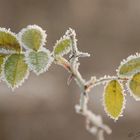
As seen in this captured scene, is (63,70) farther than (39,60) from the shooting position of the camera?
Yes

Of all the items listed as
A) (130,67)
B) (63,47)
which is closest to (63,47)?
(63,47)

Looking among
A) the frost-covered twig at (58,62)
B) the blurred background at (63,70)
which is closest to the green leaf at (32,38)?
the frost-covered twig at (58,62)

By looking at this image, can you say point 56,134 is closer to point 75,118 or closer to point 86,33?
point 75,118

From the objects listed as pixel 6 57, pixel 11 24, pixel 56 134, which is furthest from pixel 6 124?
pixel 6 57

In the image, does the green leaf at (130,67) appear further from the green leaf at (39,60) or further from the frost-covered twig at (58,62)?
the green leaf at (39,60)

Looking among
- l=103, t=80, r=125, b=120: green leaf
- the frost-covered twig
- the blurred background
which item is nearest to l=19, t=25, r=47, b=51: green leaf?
the frost-covered twig

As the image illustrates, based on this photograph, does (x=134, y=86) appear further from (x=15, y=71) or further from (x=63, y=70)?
(x=63, y=70)
